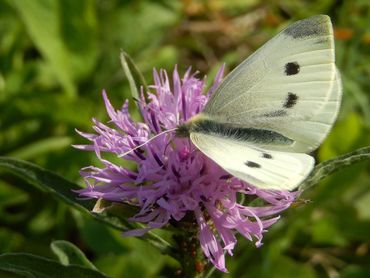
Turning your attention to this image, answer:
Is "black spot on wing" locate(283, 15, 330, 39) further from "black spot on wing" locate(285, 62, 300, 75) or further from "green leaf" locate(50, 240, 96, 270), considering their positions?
"green leaf" locate(50, 240, 96, 270)

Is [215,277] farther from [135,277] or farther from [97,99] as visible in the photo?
[97,99]

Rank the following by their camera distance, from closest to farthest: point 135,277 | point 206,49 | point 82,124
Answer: point 135,277
point 82,124
point 206,49

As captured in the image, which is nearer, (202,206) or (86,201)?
(202,206)

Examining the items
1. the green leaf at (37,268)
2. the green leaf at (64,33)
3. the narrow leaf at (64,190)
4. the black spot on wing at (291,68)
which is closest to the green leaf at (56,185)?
the narrow leaf at (64,190)

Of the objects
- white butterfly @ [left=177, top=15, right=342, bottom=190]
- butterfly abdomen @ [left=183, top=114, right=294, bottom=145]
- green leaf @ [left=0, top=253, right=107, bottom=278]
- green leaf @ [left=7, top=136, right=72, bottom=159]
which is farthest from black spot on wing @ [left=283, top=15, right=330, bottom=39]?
green leaf @ [left=7, top=136, right=72, bottom=159]

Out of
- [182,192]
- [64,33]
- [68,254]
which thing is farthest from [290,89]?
[64,33]

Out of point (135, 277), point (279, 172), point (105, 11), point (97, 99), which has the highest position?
point (279, 172)

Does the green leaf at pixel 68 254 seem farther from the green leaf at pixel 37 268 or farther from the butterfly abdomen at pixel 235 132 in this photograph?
the butterfly abdomen at pixel 235 132

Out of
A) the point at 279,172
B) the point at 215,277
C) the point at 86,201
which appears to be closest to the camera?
the point at 279,172

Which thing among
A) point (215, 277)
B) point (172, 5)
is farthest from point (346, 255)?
point (172, 5)
